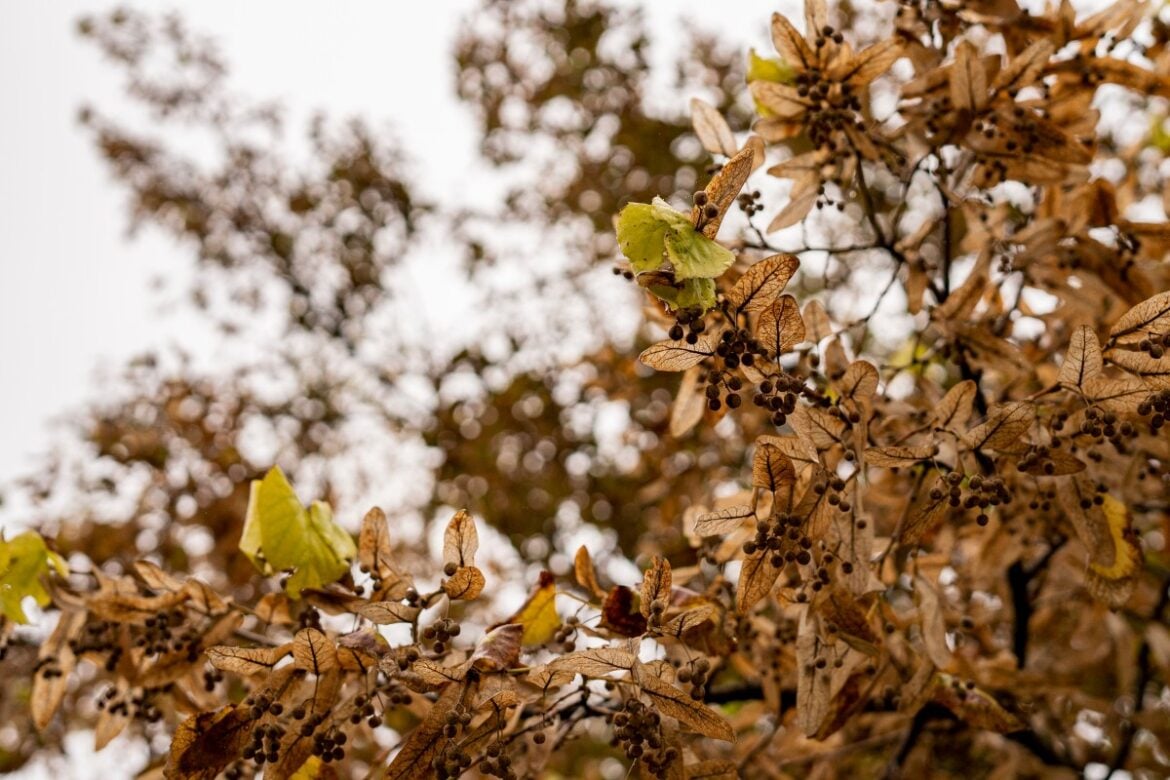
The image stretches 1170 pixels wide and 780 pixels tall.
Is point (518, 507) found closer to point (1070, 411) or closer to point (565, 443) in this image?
point (565, 443)

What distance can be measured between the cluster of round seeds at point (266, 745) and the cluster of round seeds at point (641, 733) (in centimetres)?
56

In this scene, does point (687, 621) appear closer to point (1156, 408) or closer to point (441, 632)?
point (441, 632)

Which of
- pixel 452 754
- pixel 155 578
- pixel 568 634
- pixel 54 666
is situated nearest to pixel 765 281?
pixel 568 634

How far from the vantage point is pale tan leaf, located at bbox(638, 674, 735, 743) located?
1.42 metres

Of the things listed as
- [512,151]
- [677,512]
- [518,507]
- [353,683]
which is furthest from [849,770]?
[512,151]

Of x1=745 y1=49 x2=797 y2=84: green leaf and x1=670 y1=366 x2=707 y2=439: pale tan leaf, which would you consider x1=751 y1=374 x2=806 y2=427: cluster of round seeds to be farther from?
x1=745 y1=49 x2=797 y2=84: green leaf

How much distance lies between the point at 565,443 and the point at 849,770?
1853 mm

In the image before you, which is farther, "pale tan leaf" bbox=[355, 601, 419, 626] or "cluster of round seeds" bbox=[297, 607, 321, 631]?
"cluster of round seeds" bbox=[297, 607, 321, 631]

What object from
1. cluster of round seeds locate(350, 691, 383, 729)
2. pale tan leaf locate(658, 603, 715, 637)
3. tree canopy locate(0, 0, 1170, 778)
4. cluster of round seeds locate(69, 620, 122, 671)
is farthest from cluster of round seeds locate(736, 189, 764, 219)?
cluster of round seeds locate(69, 620, 122, 671)

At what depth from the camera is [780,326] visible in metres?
1.42

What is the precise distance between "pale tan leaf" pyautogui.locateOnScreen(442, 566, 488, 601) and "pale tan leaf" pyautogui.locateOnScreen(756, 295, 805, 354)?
611 mm

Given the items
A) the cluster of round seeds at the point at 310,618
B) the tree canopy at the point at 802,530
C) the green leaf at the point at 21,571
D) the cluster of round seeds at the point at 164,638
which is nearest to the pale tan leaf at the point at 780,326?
the tree canopy at the point at 802,530

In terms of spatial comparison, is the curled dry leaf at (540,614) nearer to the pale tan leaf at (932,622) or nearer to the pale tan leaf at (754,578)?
the pale tan leaf at (754,578)

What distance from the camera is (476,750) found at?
1.46 meters
